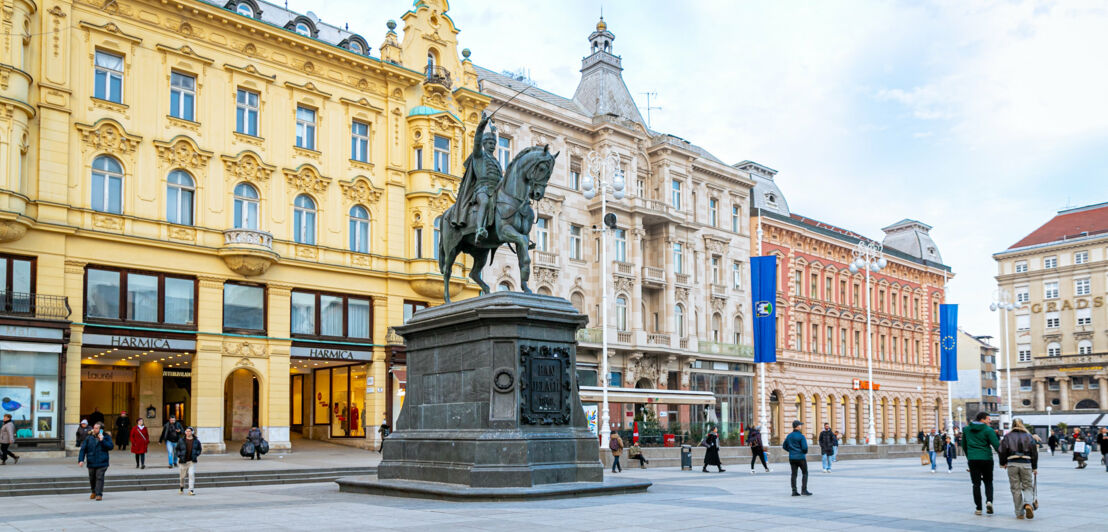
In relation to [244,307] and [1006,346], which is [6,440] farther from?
[1006,346]

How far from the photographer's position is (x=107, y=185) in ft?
110

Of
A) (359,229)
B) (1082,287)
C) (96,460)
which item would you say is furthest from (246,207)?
(1082,287)

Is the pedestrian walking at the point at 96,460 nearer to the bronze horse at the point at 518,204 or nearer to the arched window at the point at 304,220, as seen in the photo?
the bronze horse at the point at 518,204

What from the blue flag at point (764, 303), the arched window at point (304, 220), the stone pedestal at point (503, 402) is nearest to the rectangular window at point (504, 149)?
the arched window at point (304, 220)

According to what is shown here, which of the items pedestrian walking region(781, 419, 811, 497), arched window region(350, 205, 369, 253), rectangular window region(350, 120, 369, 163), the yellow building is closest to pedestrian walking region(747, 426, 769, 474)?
pedestrian walking region(781, 419, 811, 497)

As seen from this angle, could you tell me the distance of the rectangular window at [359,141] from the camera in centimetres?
4112

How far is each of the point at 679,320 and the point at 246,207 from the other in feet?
88.0

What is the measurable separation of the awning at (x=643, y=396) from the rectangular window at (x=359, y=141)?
13497 millimetres

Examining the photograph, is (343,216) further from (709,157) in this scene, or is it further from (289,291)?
(709,157)

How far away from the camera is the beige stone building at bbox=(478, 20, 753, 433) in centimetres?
4856

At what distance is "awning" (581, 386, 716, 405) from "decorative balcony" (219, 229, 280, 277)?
527 inches

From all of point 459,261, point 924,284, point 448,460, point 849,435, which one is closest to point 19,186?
point 459,261

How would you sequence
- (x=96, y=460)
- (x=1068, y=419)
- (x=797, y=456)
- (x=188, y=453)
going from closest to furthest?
1. (x=797, y=456)
2. (x=96, y=460)
3. (x=188, y=453)
4. (x=1068, y=419)

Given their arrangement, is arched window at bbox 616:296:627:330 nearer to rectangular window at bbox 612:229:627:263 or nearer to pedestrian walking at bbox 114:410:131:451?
rectangular window at bbox 612:229:627:263
